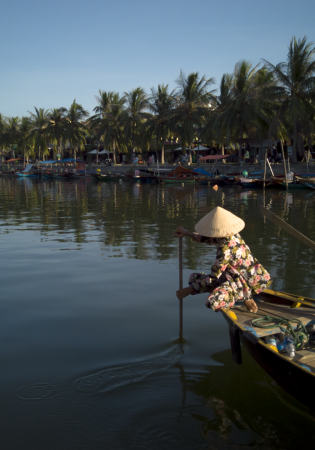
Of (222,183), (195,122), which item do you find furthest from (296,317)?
(195,122)

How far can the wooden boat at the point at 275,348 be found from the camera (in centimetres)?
293

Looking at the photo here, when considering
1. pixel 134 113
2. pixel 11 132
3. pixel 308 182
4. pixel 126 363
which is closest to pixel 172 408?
pixel 126 363

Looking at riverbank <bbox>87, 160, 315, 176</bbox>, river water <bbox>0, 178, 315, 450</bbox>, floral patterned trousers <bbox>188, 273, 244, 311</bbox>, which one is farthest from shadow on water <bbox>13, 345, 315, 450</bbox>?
riverbank <bbox>87, 160, 315, 176</bbox>

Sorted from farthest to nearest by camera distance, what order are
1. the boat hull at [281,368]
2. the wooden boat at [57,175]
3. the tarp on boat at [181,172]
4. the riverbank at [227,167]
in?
the wooden boat at [57,175]
the tarp on boat at [181,172]
the riverbank at [227,167]
the boat hull at [281,368]

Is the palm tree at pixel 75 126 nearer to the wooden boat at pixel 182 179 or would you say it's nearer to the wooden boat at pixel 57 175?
the wooden boat at pixel 57 175

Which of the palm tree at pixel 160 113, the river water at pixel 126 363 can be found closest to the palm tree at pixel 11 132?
the palm tree at pixel 160 113

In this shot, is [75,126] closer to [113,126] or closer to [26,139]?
[113,126]

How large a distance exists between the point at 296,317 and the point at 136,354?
1654mm

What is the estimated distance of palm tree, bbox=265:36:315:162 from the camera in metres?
28.2

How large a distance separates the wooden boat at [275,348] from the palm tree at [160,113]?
121 feet

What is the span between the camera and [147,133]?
41.2 metres

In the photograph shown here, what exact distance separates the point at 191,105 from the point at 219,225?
120ft

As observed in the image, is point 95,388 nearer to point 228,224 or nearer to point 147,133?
point 228,224

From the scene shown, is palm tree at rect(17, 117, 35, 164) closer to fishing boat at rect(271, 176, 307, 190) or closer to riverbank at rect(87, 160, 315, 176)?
riverbank at rect(87, 160, 315, 176)
